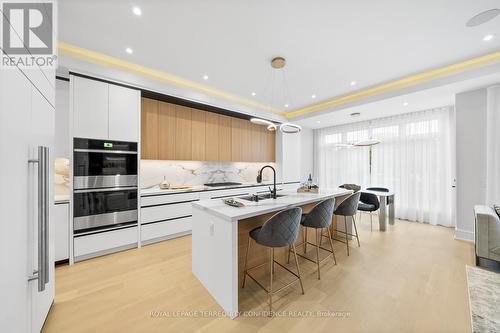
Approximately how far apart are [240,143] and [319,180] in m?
3.27

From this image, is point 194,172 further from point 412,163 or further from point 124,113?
point 412,163

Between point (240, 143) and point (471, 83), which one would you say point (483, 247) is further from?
point (240, 143)

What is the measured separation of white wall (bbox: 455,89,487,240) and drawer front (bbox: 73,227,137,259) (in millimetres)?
5704

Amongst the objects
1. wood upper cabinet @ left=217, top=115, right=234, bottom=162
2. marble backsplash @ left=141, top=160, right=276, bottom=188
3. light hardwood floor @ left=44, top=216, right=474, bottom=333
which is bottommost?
light hardwood floor @ left=44, top=216, right=474, bottom=333

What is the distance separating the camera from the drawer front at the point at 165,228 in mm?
3235

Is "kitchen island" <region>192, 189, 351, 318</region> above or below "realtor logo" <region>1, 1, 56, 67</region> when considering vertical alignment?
below

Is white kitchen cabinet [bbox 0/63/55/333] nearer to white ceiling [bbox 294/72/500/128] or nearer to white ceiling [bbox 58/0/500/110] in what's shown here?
white ceiling [bbox 58/0/500/110]

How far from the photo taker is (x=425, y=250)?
3.04 meters

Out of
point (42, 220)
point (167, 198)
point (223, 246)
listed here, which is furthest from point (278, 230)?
point (167, 198)

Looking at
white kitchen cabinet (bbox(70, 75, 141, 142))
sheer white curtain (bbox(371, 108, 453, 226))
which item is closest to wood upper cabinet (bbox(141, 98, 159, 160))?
white kitchen cabinet (bbox(70, 75, 141, 142))

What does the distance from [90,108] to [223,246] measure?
109 inches

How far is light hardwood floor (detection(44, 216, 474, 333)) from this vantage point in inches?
64.3

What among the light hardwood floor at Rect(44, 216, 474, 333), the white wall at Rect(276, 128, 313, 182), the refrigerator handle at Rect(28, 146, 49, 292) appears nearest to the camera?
the refrigerator handle at Rect(28, 146, 49, 292)

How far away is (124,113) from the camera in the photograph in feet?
10.0
